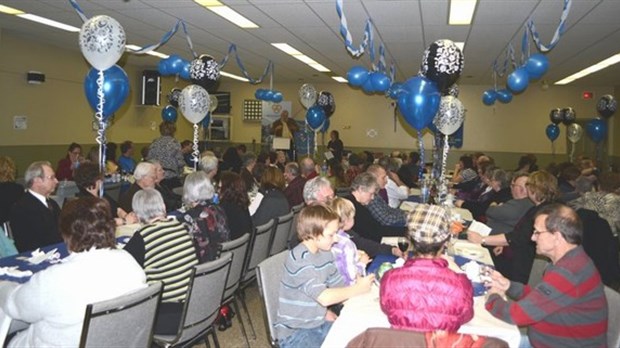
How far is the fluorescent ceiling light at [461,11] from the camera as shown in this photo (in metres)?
5.78

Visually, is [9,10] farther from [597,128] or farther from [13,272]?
[597,128]

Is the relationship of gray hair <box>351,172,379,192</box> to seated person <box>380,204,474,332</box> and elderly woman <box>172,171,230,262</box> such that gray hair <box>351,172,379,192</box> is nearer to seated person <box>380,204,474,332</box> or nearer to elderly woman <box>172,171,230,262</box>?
elderly woman <box>172,171,230,262</box>

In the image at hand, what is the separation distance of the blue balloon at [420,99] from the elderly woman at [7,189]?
363 centimetres

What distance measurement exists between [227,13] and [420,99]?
9.73 ft

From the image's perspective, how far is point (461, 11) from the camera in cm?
617

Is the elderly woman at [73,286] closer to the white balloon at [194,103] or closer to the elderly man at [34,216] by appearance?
the elderly man at [34,216]

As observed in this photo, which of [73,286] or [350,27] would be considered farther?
[350,27]

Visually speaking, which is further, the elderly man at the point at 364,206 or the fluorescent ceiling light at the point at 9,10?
the fluorescent ceiling light at the point at 9,10

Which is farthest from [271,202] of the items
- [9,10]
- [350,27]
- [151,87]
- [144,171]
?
[151,87]

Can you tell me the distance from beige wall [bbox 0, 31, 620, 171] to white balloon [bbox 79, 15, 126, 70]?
210 inches

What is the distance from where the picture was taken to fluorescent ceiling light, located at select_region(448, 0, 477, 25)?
5.78 metres

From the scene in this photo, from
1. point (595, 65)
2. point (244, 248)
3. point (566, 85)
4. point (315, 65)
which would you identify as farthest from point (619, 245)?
point (566, 85)

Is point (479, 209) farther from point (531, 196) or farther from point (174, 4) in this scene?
point (174, 4)

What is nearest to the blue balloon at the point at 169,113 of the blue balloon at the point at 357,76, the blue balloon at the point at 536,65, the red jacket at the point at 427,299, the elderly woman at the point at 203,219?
the blue balloon at the point at 357,76
